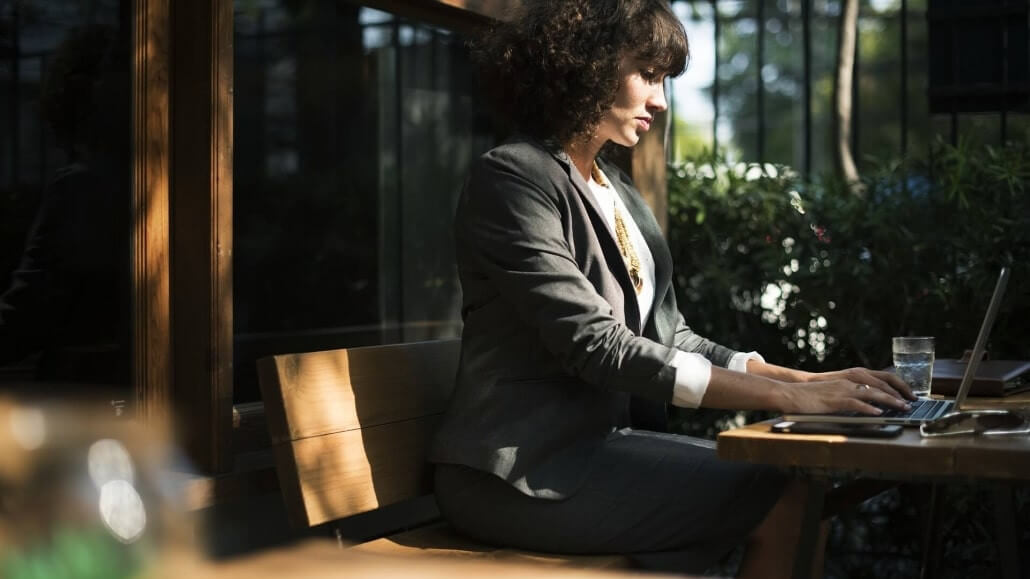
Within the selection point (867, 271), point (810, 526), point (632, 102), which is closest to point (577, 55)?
point (632, 102)

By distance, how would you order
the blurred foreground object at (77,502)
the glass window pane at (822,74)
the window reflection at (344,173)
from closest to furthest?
1. the blurred foreground object at (77,502)
2. the window reflection at (344,173)
3. the glass window pane at (822,74)

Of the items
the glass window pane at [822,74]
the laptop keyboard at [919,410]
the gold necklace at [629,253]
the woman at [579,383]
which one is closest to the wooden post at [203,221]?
the woman at [579,383]

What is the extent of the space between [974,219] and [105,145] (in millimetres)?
2584

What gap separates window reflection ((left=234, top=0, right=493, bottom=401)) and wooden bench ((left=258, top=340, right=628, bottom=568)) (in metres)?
1.59

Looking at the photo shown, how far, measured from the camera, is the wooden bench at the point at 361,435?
2.03 meters

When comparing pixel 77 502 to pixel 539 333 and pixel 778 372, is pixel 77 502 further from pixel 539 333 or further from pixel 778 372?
pixel 778 372

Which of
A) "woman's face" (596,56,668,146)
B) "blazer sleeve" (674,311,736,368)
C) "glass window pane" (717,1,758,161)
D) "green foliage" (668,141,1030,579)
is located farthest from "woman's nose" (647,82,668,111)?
"glass window pane" (717,1,758,161)

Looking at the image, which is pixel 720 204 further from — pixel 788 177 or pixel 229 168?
pixel 229 168

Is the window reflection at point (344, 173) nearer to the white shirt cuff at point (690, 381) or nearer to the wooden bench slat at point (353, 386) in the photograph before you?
the wooden bench slat at point (353, 386)

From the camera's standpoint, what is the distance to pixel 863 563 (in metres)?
4.06

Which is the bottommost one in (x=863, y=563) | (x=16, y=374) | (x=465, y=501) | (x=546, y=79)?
(x=863, y=563)

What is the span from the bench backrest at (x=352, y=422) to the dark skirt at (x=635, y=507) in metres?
0.12

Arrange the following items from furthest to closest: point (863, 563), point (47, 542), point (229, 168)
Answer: point (863, 563) < point (229, 168) < point (47, 542)

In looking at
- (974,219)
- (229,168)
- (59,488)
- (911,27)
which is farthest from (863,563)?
(911,27)
